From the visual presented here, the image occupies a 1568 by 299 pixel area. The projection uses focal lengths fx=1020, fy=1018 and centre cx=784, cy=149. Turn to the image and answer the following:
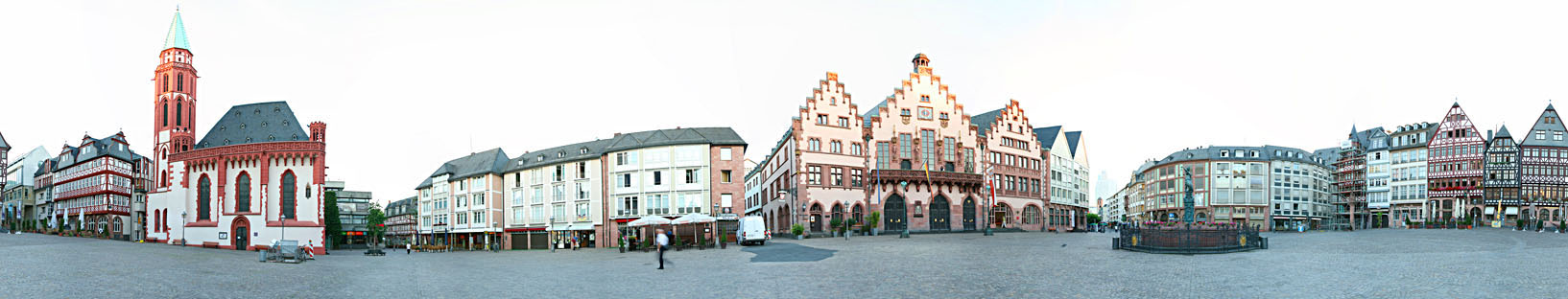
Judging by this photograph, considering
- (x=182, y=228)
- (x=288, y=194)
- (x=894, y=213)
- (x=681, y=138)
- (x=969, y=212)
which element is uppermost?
(x=681, y=138)

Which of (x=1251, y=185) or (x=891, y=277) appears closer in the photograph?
(x=891, y=277)

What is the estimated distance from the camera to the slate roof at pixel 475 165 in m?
96.4

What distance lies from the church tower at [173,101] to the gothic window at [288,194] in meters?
14.3

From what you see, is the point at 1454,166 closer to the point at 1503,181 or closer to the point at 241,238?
the point at 1503,181

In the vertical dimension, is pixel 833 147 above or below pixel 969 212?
above

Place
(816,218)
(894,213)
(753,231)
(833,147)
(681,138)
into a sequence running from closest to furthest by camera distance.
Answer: (753,231) → (681,138) → (816,218) → (833,147) → (894,213)

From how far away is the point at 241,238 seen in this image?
65.4 m

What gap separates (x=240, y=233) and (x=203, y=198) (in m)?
5.21

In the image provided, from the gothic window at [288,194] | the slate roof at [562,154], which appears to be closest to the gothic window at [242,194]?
the gothic window at [288,194]

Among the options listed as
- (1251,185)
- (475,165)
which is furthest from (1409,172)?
(475,165)

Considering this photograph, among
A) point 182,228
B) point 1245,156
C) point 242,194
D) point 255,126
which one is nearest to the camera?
point 242,194

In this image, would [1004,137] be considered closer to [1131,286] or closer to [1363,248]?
[1363,248]

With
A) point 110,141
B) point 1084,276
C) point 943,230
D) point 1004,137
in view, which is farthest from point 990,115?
point 110,141

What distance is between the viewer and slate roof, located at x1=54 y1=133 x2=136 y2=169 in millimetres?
90125
